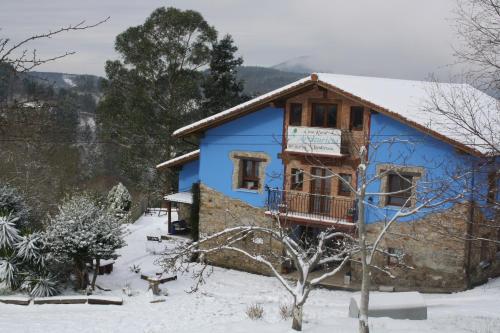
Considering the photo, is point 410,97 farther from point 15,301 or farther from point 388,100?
point 15,301

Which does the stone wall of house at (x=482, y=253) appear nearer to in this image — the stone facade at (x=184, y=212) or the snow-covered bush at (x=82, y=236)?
the snow-covered bush at (x=82, y=236)

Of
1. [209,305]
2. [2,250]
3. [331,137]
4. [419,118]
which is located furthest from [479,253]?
[2,250]

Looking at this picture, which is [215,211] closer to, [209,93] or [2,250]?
[2,250]

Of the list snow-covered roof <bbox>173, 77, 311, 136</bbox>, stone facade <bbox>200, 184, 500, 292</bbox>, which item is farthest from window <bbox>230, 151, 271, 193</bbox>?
stone facade <bbox>200, 184, 500, 292</bbox>

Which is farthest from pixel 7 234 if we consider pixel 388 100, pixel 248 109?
pixel 388 100

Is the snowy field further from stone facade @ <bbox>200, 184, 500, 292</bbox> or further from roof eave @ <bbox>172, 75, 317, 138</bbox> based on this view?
roof eave @ <bbox>172, 75, 317, 138</bbox>

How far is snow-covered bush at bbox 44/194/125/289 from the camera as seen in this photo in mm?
15938

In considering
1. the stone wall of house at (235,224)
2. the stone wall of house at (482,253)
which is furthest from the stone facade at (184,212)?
A: the stone wall of house at (482,253)

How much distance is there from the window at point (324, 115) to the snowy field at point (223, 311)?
6.00m

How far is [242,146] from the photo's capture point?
2011cm

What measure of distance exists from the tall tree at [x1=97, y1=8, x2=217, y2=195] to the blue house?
1465 cm

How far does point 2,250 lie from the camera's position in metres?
16.0

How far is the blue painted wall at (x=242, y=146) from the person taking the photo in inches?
768

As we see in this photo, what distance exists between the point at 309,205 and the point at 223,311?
5650 mm
